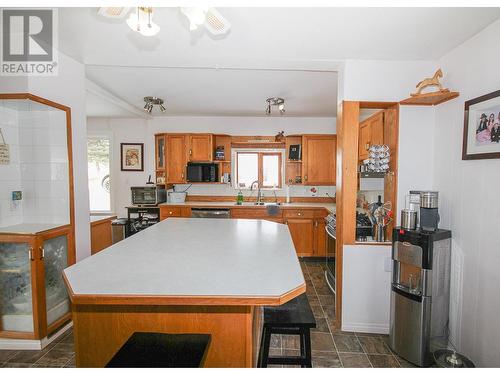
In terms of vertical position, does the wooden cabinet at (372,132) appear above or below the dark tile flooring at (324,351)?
above

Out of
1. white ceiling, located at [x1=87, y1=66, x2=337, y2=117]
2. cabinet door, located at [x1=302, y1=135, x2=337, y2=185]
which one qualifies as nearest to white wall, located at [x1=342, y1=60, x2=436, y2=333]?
white ceiling, located at [x1=87, y1=66, x2=337, y2=117]

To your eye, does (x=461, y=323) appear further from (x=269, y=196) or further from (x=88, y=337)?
(x=269, y=196)

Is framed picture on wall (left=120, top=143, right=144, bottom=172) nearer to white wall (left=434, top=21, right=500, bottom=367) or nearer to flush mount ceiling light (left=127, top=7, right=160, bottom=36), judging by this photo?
flush mount ceiling light (left=127, top=7, right=160, bottom=36)

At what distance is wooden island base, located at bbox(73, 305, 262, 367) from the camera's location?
1190mm

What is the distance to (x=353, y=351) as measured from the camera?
2.03 meters

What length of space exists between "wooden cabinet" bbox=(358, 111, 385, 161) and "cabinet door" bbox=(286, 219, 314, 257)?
4.94 feet

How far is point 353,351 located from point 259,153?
3435mm

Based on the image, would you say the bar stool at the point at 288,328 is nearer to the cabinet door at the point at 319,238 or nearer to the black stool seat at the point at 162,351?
the black stool seat at the point at 162,351

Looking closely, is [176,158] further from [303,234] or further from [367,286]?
[367,286]

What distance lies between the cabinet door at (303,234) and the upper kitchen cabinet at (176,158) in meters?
2.07

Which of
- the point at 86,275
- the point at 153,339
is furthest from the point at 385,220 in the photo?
the point at 86,275

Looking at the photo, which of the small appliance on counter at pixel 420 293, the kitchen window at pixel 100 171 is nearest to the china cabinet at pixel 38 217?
the kitchen window at pixel 100 171

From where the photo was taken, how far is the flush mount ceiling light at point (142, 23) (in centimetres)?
123
